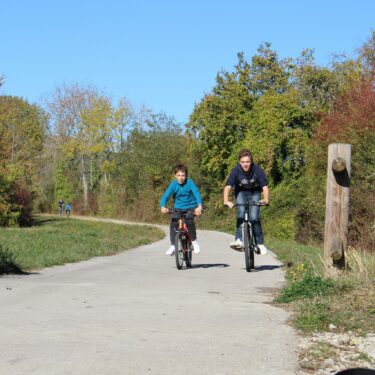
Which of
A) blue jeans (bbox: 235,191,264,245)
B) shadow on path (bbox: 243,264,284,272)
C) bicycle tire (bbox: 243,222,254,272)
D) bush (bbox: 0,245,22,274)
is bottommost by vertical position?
shadow on path (bbox: 243,264,284,272)

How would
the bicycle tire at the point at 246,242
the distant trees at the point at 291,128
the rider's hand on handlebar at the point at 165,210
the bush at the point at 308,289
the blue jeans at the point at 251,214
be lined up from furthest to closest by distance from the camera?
the distant trees at the point at 291,128, the rider's hand on handlebar at the point at 165,210, the blue jeans at the point at 251,214, the bicycle tire at the point at 246,242, the bush at the point at 308,289

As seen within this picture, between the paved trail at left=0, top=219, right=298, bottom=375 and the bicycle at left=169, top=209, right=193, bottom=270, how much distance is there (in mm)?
1757

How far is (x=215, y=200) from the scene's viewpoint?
157 feet

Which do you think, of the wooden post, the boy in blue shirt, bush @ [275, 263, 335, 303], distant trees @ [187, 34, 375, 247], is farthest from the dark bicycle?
distant trees @ [187, 34, 375, 247]

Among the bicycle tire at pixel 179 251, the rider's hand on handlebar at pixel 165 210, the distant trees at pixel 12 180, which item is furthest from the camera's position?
the distant trees at pixel 12 180

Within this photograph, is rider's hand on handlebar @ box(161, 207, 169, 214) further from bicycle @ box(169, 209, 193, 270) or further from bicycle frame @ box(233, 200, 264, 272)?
bicycle frame @ box(233, 200, 264, 272)

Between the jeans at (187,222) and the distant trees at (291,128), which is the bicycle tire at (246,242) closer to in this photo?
the jeans at (187,222)

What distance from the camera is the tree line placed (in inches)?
1045

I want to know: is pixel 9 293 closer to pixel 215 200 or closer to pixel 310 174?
pixel 310 174

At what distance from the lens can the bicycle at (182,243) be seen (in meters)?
11.6

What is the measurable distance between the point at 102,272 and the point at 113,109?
64.1 meters

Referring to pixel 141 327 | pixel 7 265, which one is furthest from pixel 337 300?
pixel 7 265

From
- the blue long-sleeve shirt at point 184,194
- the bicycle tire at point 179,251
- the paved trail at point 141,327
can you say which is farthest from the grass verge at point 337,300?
the blue long-sleeve shirt at point 184,194

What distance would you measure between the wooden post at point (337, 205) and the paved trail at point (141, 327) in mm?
980
